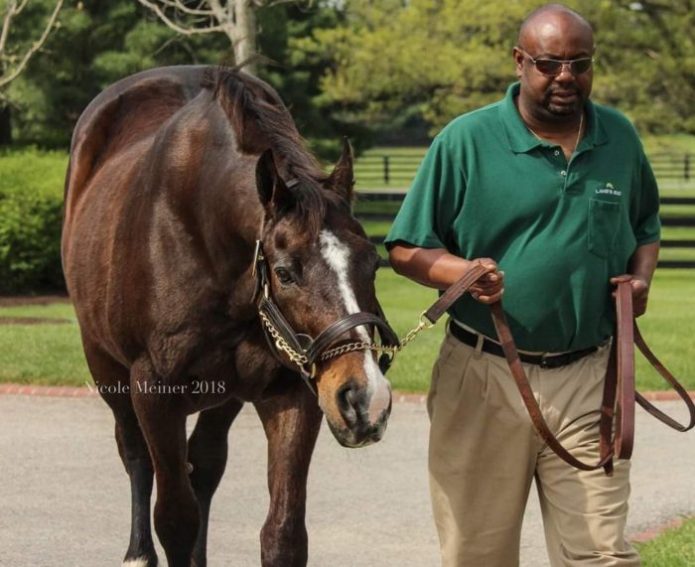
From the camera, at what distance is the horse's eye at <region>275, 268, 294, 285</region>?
4414mm

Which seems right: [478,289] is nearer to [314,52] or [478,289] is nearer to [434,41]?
[434,41]

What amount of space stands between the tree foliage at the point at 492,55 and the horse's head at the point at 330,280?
1806 centimetres

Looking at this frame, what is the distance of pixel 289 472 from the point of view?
5.00m

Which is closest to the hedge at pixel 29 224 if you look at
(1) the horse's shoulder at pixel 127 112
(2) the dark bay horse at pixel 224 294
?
(1) the horse's shoulder at pixel 127 112

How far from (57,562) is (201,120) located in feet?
6.99

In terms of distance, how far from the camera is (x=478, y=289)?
13.9 ft

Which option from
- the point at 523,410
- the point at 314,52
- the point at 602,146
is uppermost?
the point at 602,146

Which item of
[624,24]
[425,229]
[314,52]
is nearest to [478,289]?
[425,229]

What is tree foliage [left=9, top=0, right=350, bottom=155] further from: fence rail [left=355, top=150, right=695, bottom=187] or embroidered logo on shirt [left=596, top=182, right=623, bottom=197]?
embroidered logo on shirt [left=596, top=182, right=623, bottom=197]

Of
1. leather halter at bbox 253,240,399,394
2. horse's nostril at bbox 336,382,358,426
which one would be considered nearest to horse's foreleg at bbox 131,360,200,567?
leather halter at bbox 253,240,399,394

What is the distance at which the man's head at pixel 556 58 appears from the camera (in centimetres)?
425

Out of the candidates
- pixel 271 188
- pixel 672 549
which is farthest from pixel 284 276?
pixel 672 549

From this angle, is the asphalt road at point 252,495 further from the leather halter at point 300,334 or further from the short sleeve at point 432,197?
the short sleeve at point 432,197

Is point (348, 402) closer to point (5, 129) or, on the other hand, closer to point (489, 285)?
point (489, 285)
